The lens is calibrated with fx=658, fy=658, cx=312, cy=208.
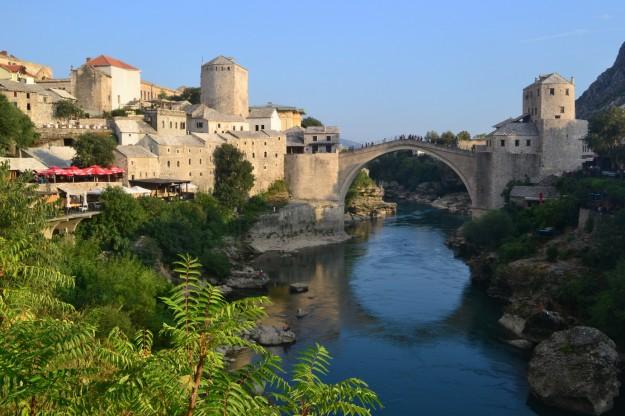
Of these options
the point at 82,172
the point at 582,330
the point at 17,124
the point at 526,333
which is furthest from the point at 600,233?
the point at 17,124

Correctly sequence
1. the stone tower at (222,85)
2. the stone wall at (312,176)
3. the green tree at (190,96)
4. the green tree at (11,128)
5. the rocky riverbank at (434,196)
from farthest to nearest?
the green tree at (190,96)
the rocky riverbank at (434,196)
the stone tower at (222,85)
the stone wall at (312,176)
the green tree at (11,128)

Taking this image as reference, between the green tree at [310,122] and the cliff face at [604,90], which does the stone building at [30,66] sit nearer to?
the green tree at [310,122]

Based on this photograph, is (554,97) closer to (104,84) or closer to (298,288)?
(298,288)

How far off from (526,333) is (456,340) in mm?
2333

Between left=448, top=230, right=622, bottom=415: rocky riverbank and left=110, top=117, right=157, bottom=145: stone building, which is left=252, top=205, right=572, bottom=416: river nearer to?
left=448, top=230, right=622, bottom=415: rocky riverbank

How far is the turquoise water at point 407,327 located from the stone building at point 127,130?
404 inches

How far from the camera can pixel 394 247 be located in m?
39.2

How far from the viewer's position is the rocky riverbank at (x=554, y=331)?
1694 centimetres

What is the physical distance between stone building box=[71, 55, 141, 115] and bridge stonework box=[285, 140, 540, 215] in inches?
528

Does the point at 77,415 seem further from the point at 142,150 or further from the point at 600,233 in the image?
the point at 142,150

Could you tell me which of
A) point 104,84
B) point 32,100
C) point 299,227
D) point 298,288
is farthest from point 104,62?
point 298,288

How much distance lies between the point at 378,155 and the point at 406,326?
893 inches

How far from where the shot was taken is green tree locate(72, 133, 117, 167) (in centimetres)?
3184

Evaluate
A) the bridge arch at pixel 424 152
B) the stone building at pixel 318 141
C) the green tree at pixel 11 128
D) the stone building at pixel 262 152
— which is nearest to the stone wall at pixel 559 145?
the bridge arch at pixel 424 152
